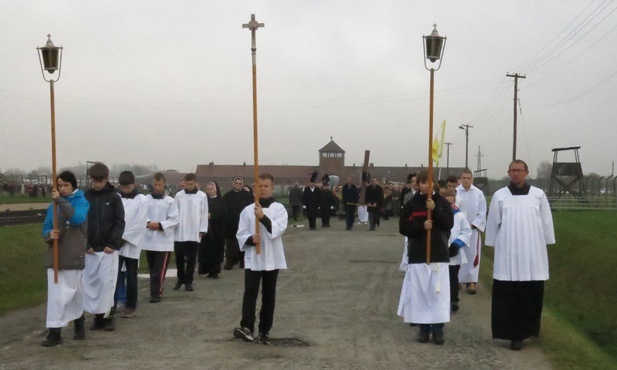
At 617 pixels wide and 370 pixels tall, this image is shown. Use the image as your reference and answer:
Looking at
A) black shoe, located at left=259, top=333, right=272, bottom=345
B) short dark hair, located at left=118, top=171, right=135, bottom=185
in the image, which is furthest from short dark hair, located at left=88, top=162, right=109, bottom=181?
black shoe, located at left=259, top=333, right=272, bottom=345

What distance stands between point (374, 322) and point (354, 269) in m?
6.31

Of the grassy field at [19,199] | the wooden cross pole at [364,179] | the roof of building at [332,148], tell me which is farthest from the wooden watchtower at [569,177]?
the roof of building at [332,148]

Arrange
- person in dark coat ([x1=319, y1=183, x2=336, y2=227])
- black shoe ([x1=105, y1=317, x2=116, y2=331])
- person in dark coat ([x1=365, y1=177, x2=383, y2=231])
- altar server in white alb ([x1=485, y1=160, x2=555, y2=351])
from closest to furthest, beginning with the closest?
altar server in white alb ([x1=485, y1=160, x2=555, y2=351]) < black shoe ([x1=105, y1=317, x2=116, y2=331]) < person in dark coat ([x1=365, y1=177, x2=383, y2=231]) < person in dark coat ([x1=319, y1=183, x2=336, y2=227])

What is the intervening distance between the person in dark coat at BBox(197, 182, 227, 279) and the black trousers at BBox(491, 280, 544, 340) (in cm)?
743

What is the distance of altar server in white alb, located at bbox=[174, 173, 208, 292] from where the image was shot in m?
13.8

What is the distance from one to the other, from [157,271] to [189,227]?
4.80 ft

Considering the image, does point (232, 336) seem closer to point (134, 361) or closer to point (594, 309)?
point (134, 361)

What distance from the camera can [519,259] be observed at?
9250 mm

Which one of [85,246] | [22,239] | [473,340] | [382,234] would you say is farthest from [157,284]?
[382,234]

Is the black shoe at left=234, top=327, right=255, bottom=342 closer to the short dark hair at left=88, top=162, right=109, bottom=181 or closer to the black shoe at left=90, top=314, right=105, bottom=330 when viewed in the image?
the black shoe at left=90, top=314, right=105, bottom=330

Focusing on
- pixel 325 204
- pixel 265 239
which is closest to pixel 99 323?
pixel 265 239

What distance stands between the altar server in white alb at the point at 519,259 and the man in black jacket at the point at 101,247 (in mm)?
4454

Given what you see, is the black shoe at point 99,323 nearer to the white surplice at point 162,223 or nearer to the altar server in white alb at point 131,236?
the altar server in white alb at point 131,236

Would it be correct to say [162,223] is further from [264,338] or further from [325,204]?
[325,204]
